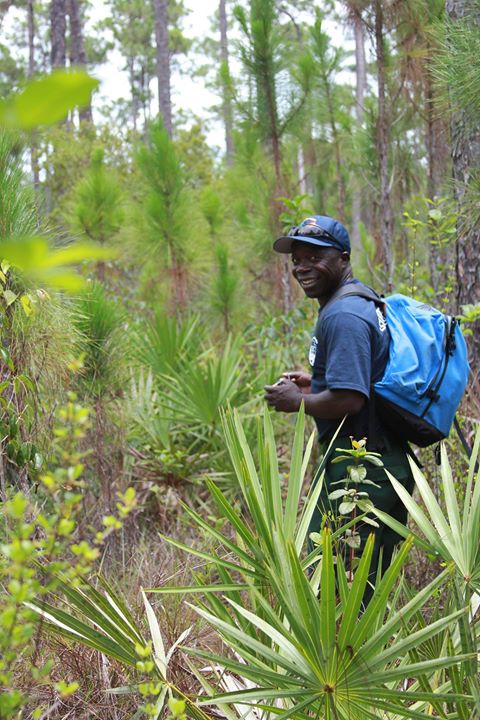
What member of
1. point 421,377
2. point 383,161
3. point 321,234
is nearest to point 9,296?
point 321,234

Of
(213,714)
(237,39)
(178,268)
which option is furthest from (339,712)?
(237,39)

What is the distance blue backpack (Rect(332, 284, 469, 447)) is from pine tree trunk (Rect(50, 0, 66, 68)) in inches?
549

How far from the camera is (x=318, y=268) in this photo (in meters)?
3.06

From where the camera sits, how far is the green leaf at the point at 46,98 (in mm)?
487

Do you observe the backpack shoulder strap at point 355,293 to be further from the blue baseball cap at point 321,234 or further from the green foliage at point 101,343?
the green foliage at point 101,343

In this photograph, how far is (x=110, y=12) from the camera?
→ 99.8ft

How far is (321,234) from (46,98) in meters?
2.62

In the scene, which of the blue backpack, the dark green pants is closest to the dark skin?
the blue backpack

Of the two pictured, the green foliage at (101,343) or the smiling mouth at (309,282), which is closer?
the smiling mouth at (309,282)

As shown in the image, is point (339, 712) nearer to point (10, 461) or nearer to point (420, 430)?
point (420, 430)

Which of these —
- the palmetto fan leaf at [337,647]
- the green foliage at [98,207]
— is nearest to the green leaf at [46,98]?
the palmetto fan leaf at [337,647]

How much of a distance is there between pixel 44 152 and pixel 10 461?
10.8m

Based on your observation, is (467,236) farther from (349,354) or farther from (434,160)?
(434,160)

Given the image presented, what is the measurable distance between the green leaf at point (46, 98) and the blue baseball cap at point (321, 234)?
256 centimetres
